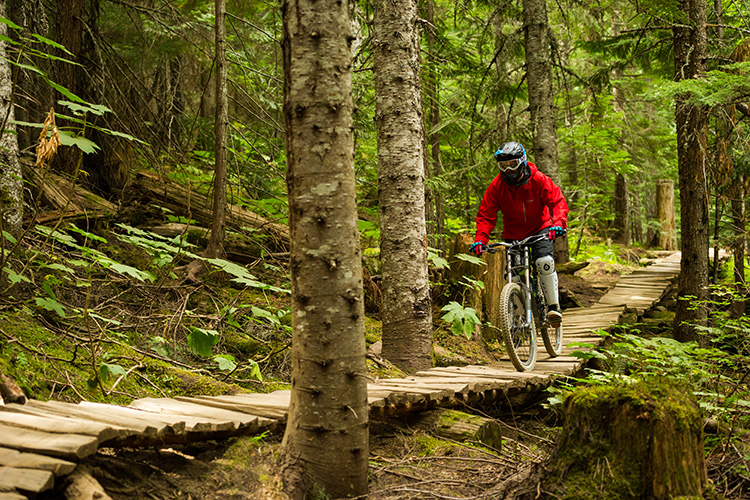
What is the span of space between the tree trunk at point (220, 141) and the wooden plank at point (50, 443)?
4137 millimetres

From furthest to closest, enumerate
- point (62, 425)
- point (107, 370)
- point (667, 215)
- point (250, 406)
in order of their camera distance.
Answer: point (667, 215) < point (107, 370) < point (250, 406) < point (62, 425)

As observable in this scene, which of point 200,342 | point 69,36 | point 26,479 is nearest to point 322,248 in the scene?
point 26,479

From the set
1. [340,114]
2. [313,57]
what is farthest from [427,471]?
[313,57]

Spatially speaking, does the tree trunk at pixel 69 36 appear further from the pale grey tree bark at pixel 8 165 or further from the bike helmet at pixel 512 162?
the bike helmet at pixel 512 162

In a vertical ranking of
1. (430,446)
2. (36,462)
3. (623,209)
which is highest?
(623,209)

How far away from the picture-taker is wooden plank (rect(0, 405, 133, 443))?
90.7 inches

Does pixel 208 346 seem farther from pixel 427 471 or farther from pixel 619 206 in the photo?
pixel 619 206

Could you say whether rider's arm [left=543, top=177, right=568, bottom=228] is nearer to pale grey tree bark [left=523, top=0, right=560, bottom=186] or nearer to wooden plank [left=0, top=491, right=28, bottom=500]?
wooden plank [left=0, top=491, right=28, bottom=500]

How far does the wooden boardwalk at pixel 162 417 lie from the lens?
6.64 feet

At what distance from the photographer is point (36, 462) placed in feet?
6.60

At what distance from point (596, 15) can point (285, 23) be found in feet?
36.7

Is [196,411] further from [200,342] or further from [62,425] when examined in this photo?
[200,342]

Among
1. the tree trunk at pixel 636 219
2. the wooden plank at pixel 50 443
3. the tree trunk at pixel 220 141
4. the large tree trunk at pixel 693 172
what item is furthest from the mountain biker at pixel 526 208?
the tree trunk at pixel 636 219

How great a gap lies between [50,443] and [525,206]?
5.09 m
